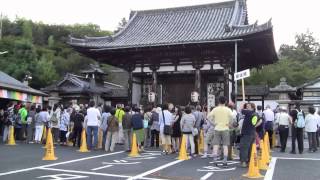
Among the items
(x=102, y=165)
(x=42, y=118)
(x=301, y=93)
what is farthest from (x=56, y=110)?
(x=301, y=93)

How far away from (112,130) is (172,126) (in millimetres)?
2336

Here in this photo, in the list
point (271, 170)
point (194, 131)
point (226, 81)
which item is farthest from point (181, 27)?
point (271, 170)

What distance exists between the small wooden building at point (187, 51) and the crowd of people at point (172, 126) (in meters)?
5.66

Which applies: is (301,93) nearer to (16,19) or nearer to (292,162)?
(292,162)

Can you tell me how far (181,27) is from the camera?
2414 cm

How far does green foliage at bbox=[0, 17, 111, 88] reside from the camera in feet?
152

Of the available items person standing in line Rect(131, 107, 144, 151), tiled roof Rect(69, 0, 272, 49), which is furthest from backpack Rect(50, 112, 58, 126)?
tiled roof Rect(69, 0, 272, 49)

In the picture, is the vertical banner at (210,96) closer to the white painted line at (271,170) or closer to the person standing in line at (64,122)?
the person standing in line at (64,122)

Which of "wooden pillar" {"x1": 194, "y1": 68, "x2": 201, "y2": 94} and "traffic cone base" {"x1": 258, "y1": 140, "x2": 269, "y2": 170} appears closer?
"traffic cone base" {"x1": 258, "y1": 140, "x2": 269, "y2": 170}

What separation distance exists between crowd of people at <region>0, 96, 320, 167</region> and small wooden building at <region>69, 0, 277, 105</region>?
5.66m

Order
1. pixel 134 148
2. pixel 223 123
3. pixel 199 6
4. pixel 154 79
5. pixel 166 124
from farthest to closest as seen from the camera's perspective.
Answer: pixel 199 6 → pixel 154 79 → pixel 166 124 → pixel 134 148 → pixel 223 123

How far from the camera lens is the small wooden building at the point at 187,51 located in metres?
20.6

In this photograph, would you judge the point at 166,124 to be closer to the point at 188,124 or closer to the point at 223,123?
the point at 188,124

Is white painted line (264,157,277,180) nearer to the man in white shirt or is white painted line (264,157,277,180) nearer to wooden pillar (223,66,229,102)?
the man in white shirt
